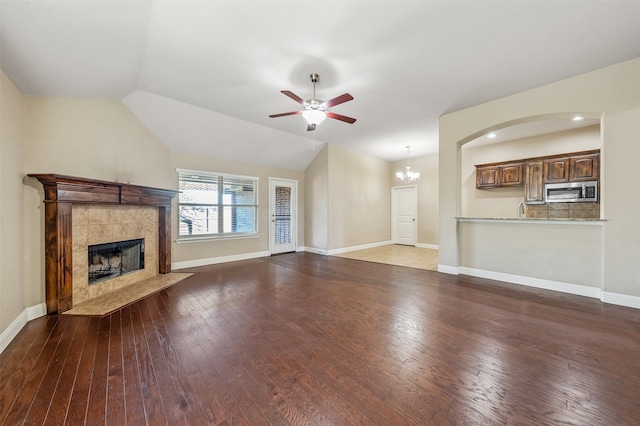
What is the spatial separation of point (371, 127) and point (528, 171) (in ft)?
12.5

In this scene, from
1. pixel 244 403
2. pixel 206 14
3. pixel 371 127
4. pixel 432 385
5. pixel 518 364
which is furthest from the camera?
pixel 371 127

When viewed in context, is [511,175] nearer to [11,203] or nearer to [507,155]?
[507,155]

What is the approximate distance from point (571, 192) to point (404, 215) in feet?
13.1

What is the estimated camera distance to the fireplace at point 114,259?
3299 millimetres

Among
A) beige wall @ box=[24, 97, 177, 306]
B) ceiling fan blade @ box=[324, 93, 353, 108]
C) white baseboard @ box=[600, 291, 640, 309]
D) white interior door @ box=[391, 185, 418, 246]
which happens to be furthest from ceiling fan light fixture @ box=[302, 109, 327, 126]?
white interior door @ box=[391, 185, 418, 246]

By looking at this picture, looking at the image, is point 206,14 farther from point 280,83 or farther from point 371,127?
point 371,127

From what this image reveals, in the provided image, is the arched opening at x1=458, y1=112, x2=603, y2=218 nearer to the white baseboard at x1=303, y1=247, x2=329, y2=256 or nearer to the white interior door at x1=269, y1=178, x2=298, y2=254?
the white baseboard at x1=303, y1=247, x2=329, y2=256

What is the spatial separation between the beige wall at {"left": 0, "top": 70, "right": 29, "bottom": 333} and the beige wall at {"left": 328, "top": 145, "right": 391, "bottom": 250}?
515 cm

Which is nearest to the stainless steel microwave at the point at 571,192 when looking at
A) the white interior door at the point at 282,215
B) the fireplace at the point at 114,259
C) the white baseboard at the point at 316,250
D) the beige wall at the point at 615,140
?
the beige wall at the point at 615,140

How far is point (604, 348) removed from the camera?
204 cm

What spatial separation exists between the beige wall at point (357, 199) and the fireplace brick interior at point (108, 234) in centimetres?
393

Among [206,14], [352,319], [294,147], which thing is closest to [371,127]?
[294,147]

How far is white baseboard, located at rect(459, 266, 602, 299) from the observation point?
10.8 feet

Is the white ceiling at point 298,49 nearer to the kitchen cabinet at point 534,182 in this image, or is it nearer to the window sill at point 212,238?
the window sill at point 212,238
